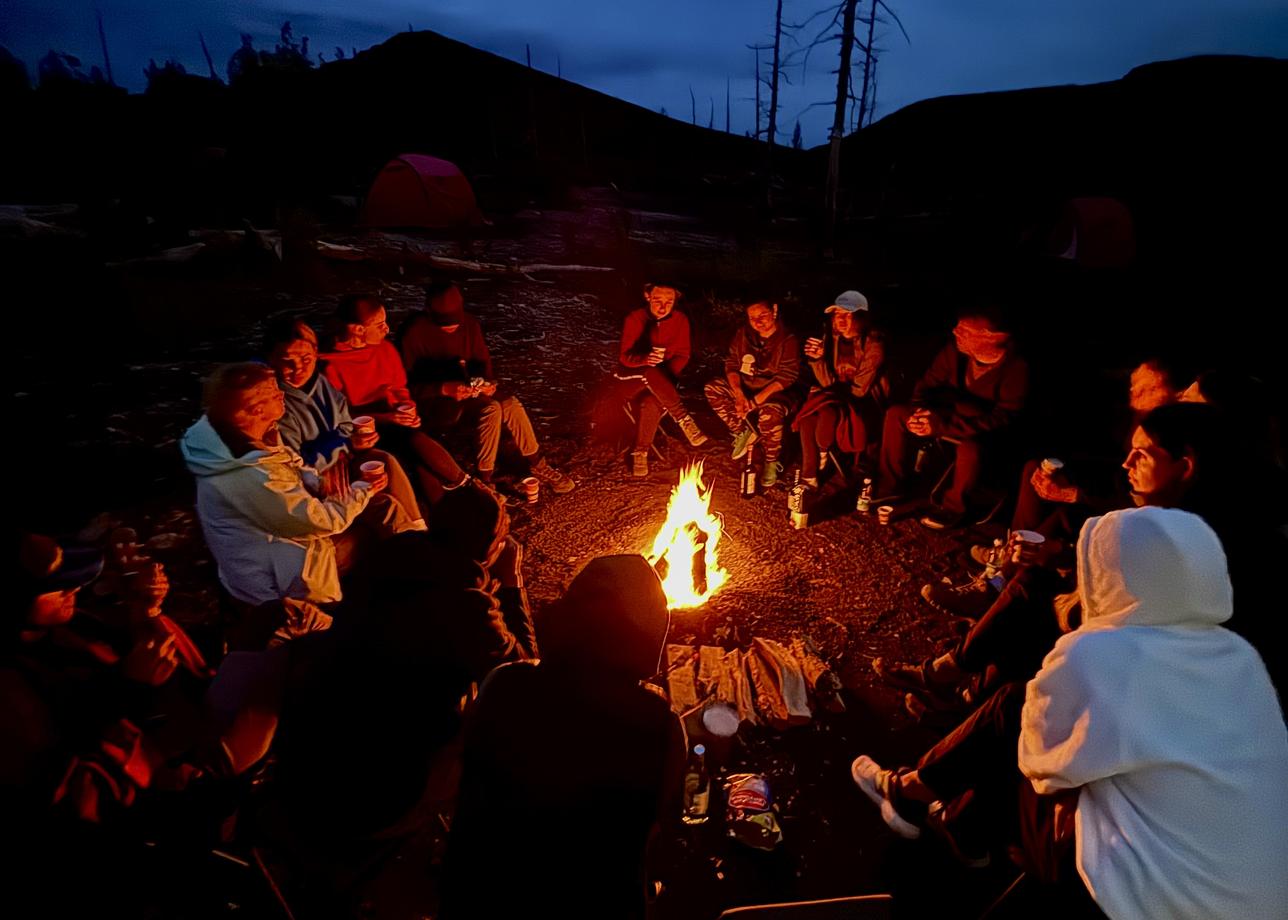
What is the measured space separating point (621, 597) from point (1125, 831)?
71.3 inches

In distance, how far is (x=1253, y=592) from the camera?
270 centimetres

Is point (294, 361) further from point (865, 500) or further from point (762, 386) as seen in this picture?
point (865, 500)

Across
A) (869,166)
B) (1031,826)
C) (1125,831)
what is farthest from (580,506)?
(869,166)

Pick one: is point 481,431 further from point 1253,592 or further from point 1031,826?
point 1253,592

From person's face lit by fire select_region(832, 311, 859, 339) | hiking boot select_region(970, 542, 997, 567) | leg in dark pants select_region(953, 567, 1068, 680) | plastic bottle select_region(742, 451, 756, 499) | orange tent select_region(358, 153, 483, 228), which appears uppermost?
orange tent select_region(358, 153, 483, 228)

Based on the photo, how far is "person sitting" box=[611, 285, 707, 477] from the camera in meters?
6.69

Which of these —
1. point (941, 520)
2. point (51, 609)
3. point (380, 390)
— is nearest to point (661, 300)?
point (380, 390)

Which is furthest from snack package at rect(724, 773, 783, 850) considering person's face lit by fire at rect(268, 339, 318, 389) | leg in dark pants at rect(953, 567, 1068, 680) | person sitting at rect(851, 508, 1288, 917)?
person's face lit by fire at rect(268, 339, 318, 389)

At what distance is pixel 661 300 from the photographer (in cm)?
657

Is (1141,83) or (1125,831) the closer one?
(1125,831)

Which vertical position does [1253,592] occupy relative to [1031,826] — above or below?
above

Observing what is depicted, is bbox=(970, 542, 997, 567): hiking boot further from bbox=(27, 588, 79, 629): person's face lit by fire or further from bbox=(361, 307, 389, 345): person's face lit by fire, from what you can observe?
bbox=(27, 588, 79, 629): person's face lit by fire

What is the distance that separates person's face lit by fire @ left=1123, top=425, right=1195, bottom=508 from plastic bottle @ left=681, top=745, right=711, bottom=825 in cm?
279

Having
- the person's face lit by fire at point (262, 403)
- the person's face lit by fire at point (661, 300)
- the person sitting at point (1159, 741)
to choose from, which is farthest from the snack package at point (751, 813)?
the person's face lit by fire at point (661, 300)
